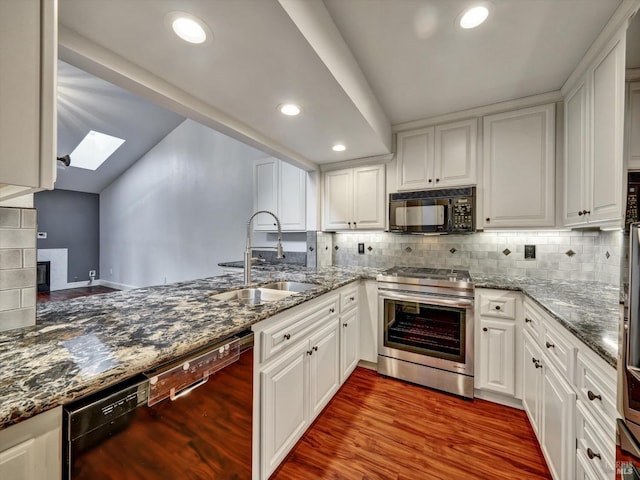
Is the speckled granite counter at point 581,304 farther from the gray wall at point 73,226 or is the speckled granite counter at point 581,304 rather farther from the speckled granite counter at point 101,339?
the gray wall at point 73,226

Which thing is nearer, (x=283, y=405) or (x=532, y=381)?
(x=283, y=405)

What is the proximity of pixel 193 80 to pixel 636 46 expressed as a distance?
1759 millimetres

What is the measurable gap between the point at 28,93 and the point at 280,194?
8.97 feet

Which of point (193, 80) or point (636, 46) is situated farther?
point (193, 80)

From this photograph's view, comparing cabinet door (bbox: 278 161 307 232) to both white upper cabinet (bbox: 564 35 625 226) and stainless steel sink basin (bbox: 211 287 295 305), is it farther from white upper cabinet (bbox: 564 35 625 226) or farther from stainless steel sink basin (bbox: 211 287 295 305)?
white upper cabinet (bbox: 564 35 625 226)

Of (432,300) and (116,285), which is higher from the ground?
(432,300)

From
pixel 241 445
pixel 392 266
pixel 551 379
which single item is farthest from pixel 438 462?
pixel 392 266

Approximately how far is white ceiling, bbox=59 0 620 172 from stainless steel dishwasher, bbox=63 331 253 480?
1289 millimetres

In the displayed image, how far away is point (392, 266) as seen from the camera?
297 cm

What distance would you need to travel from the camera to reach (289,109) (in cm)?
176

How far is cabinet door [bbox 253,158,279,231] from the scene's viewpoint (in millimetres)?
3342

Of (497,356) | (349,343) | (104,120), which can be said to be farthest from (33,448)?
(104,120)

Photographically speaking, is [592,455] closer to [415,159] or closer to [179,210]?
[415,159]

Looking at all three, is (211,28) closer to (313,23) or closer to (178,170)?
(313,23)
